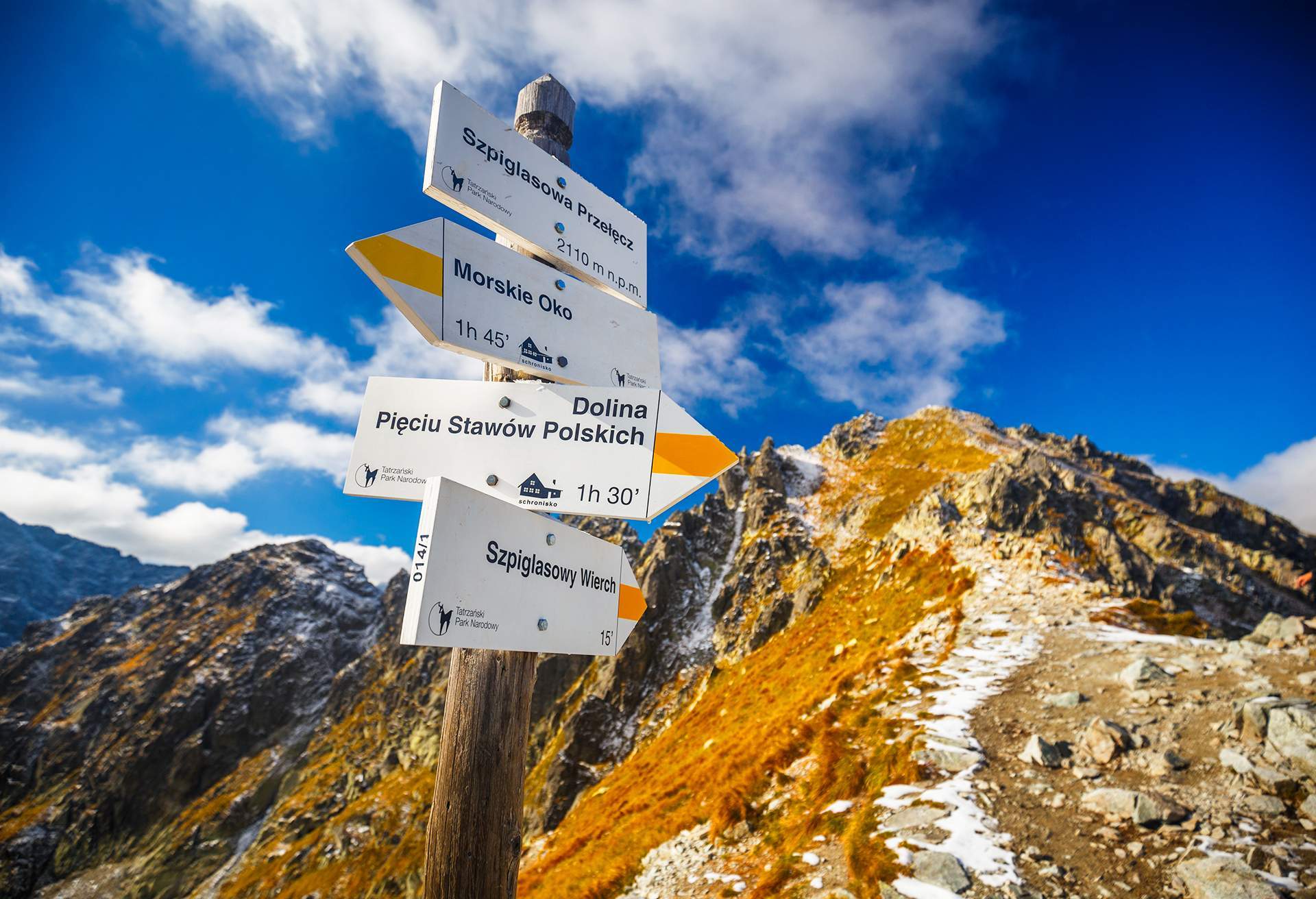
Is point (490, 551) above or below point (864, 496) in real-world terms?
below

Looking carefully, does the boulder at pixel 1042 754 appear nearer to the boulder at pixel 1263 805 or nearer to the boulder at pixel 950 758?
the boulder at pixel 950 758

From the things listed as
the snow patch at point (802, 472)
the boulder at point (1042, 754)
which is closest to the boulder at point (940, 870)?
the boulder at point (1042, 754)

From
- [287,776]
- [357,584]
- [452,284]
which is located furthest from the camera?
[357,584]

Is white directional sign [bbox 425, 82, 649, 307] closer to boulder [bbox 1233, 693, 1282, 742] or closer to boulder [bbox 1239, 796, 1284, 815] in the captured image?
boulder [bbox 1239, 796, 1284, 815]

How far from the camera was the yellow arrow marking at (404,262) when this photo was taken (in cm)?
316

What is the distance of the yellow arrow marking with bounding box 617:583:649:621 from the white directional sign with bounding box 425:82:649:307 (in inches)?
92.0

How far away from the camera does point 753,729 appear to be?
21375mm

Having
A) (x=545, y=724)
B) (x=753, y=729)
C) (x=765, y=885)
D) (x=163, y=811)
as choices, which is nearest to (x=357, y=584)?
(x=163, y=811)

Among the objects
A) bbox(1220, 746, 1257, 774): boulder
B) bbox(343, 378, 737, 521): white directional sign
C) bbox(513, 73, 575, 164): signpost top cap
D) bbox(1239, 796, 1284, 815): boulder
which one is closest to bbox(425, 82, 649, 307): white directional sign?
bbox(513, 73, 575, 164): signpost top cap

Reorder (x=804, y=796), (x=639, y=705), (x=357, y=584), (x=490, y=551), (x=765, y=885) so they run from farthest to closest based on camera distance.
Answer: (x=357, y=584), (x=639, y=705), (x=804, y=796), (x=765, y=885), (x=490, y=551)

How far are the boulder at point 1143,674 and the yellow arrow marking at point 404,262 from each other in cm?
1505

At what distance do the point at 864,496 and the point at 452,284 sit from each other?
214 feet

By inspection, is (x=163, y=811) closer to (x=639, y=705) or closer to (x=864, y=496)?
(x=639, y=705)

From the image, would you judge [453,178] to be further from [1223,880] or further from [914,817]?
[1223,880]
